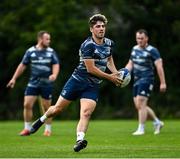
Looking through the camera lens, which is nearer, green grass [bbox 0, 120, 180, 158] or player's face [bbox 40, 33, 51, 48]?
green grass [bbox 0, 120, 180, 158]

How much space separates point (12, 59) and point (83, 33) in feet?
12.9

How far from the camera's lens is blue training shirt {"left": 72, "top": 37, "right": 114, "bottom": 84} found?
39.6ft

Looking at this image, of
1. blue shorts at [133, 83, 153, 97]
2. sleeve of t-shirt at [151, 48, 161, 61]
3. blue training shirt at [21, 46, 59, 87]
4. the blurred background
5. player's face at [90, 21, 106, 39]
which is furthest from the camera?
the blurred background

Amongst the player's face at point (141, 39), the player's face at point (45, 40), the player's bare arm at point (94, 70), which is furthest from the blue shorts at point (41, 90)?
the player's bare arm at point (94, 70)

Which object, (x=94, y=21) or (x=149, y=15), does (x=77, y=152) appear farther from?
(x=149, y=15)

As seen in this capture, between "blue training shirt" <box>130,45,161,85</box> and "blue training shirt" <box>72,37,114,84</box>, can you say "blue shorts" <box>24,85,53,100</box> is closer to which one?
"blue training shirt" <box>130,45,161,85</box>

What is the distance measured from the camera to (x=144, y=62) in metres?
17.3

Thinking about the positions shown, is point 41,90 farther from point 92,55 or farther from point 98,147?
point 92,55

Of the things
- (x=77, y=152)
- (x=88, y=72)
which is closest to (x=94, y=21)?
(x=88, y=72)

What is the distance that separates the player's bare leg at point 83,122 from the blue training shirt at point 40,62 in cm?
556

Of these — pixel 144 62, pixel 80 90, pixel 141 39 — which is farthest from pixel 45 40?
pixel 80 90

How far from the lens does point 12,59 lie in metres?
39.3

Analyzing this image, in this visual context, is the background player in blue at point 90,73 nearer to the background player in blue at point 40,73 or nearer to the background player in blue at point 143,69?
the background player in blue at point 143,69

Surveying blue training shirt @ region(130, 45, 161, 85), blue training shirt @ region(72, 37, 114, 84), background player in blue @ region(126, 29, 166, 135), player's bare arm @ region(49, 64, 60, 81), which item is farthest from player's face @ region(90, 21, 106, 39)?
player's bare arm @ region(49, 64, 60, 81)
